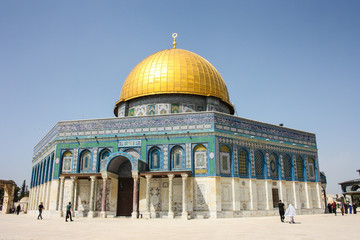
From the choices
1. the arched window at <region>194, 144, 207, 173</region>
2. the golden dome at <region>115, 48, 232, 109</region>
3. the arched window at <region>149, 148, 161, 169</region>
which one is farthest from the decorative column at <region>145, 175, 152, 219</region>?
the golden dome at <region>115, 48, 232, 109</region>

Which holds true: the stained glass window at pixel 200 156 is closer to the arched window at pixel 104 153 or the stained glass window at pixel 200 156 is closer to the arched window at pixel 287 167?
the arched window at pixel 104 153

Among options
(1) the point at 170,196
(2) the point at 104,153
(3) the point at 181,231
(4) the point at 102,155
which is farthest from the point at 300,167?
(3) the point at 181,231

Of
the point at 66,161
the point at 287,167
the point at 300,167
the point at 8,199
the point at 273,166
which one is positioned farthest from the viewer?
the point at 8,199

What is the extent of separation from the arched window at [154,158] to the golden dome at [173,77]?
5565mm

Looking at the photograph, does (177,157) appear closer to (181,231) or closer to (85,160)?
(85,160)

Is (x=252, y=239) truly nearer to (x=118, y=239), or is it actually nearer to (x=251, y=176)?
(x=118, y=239)

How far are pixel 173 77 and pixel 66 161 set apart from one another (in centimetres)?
1067

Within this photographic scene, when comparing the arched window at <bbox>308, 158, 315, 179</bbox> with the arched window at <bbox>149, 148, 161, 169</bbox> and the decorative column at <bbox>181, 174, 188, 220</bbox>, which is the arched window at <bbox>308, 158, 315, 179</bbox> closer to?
the decorative column at <bbox>181, 174, 188, 220</bbox>

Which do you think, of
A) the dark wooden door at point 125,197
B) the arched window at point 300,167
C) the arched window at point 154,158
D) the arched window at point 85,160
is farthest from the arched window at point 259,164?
the arched window at point 85,160

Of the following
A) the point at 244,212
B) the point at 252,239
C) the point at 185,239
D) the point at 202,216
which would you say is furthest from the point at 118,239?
the point at 244,212

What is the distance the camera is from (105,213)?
2050 centimetres

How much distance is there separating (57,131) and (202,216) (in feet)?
42.0

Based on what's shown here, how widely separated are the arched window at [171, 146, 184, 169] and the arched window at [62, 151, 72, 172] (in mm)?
7867

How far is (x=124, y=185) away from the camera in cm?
2259
